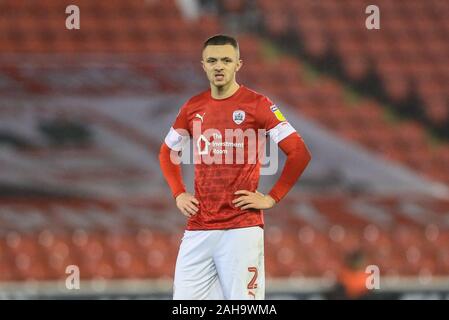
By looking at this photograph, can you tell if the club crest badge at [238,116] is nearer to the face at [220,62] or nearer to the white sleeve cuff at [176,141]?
the face at [220,62]

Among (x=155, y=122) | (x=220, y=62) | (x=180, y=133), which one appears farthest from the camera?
(x=155, y=122)

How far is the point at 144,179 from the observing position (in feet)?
38.6

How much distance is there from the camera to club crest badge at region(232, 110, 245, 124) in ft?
15.2

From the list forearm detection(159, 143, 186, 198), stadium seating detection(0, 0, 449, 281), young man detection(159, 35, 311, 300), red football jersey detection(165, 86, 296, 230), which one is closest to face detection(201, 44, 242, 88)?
young man detection(159, 35, 311, 300)

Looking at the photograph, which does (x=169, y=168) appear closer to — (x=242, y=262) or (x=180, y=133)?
(x=180, y=133)

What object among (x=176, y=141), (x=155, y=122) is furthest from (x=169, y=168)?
(x=155, y=122)

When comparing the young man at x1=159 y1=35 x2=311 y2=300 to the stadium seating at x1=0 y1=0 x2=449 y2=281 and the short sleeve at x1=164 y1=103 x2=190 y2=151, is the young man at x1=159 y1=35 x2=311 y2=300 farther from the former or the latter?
the stadium seating at x1=0 y1=0 x2=449 y2=281

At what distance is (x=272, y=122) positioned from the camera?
4668mm

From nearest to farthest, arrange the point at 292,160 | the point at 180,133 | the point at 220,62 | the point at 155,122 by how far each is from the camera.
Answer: the point at 220,62
the point at 292,160
the point at 180,133
the point at 155,122

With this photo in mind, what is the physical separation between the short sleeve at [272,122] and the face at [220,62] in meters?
0.20

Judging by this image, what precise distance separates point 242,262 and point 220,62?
0.91 metres

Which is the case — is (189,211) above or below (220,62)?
below

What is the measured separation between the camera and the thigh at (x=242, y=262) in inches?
181

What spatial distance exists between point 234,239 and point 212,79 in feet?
2.42
